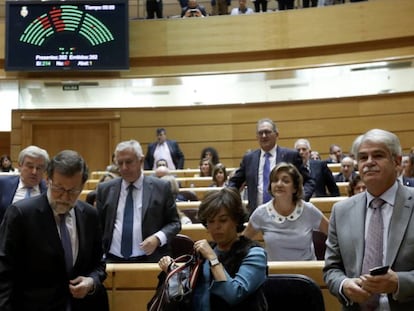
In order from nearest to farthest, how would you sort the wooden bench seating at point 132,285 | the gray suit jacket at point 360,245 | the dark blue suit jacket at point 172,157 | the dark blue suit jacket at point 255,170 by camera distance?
the gray suit jacket at point 360,245 → the wooden bench seating at point 132,285 → the dark blue suit jacket at point 255,170 → the dark blue suit jacket at point 172,157

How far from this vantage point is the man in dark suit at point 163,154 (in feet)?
29.5

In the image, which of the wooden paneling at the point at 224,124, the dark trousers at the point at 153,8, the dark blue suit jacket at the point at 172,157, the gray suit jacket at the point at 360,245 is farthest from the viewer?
the dark trousers at the point at 153,8

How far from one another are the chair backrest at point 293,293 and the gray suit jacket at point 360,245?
73mm

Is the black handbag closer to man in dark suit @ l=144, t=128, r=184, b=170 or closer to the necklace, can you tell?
the necklace

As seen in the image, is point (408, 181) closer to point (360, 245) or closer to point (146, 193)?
point (146, 193)

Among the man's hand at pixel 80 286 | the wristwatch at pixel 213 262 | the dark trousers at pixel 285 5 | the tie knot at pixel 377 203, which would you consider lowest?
the man's hand at pixel 80 286

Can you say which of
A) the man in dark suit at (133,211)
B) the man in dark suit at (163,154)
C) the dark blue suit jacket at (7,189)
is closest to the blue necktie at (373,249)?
the man in dark suit at (133,211)

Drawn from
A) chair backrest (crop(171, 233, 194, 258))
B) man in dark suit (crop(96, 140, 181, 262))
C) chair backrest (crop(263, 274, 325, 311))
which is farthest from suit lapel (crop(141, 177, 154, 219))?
chair backrest (crop(263, 274, 325, 311))

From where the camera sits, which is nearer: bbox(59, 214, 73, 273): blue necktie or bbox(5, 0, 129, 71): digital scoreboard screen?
bbox(59, 214, 73, 273): blue necktie

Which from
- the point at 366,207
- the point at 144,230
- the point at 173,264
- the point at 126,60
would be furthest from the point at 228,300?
the point at 126,60

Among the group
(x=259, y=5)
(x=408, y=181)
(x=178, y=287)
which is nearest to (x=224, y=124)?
(x=259, y=5)

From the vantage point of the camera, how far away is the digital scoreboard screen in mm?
9195

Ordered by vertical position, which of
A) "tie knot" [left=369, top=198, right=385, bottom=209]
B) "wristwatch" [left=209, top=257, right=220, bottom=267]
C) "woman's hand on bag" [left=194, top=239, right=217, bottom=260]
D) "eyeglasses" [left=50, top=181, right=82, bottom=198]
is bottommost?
"wristwatch" [left=209, top=257, right=220, bottom=267]

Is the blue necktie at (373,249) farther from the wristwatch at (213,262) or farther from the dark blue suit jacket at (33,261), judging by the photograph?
the dark blue suit jacket at (33,261)
